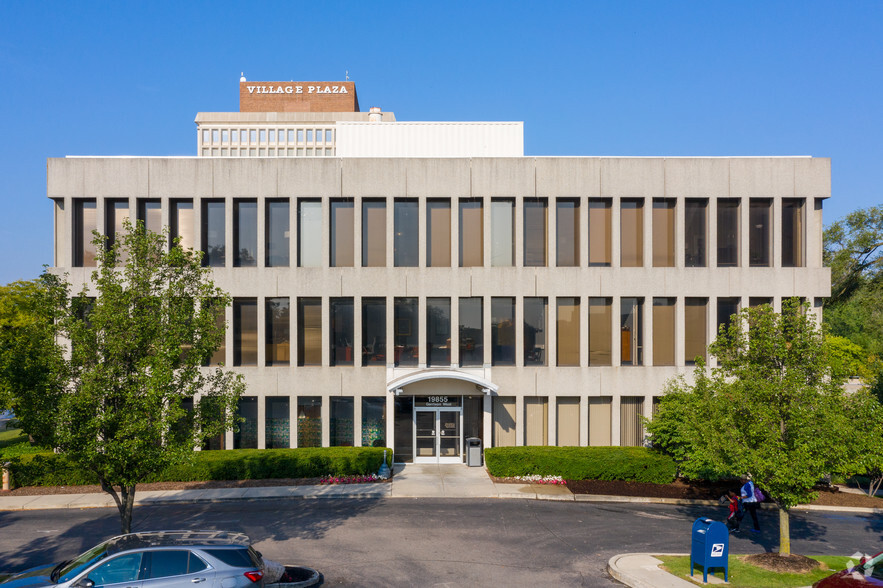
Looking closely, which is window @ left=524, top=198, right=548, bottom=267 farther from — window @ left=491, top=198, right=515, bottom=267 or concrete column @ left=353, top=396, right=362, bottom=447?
concrete column @ left=353, top=396, right=362, bottom=447

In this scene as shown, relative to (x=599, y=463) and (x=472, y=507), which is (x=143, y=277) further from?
(x=599, y=463)

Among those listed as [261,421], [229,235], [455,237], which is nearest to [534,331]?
[455,237]

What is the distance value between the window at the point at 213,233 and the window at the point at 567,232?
14.2 metres

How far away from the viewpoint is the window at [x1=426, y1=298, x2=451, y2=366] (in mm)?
25453

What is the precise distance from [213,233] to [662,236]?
751 inches

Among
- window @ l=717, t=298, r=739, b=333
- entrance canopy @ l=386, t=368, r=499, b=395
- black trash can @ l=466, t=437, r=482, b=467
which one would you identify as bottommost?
black trash can @ l=466, t=437, r=482, b=467

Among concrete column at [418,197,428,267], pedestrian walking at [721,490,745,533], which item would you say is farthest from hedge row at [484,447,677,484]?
concrete column at [418,197,428,267]

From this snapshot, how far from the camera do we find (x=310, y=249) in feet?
83.9

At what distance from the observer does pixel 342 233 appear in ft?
84.2

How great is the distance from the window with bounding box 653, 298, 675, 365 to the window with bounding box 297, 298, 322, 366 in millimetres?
14194

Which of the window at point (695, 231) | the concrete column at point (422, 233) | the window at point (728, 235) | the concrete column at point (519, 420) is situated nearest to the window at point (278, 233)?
the concrete column at point (422, 233)

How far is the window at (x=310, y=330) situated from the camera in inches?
1001

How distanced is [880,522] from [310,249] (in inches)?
883

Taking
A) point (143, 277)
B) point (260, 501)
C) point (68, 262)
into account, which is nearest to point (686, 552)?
point (260, 501)
